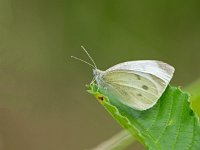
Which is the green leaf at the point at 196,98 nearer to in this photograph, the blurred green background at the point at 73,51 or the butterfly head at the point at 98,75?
the butterfly head at the point at 98,75

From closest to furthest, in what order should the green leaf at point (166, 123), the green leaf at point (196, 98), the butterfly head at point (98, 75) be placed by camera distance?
the green leaf at point (166, 123) < the green leaf at point (196, 98) < the butterfly head at point (98, 75)

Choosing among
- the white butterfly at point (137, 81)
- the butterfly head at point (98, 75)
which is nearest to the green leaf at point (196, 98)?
the white butterfly at point (137, 81)

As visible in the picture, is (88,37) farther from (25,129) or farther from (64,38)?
(25,129)

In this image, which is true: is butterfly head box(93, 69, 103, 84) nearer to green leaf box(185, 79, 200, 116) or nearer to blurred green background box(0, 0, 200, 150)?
green leaf box(185, 79, 200, 116)

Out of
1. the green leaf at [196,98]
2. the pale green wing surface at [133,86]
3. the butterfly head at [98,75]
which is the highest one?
the butterfly head at [98,75]

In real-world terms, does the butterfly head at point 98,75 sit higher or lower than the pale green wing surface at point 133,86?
higher

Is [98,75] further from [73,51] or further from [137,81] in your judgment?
[73,51]

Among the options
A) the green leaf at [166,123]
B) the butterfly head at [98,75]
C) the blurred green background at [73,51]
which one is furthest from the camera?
the blurred green background at [73,51]

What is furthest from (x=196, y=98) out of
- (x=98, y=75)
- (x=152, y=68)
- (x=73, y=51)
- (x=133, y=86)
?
(x=73, y=51)
